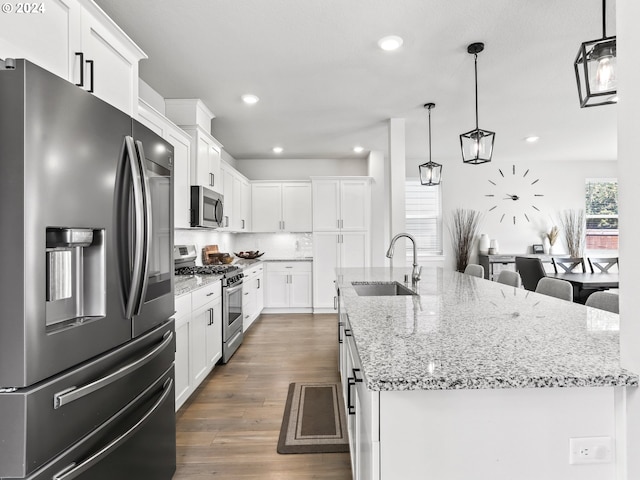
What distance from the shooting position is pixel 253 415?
7.95 feet

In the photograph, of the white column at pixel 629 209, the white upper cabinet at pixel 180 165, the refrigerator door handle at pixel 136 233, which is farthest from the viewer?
the white upper cabinet at pixel 180 165

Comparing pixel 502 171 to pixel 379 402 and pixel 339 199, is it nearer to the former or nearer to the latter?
pixel 339 199

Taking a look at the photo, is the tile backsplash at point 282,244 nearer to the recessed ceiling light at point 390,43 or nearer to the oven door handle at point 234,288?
the oven door handle at point 234,288

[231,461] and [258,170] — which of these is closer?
[231,461]

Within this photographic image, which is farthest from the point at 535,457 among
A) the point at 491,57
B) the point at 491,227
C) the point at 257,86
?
the point at 491,227

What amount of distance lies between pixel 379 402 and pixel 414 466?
0.57 ft

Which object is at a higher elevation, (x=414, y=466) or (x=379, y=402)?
(x=379, y=402)

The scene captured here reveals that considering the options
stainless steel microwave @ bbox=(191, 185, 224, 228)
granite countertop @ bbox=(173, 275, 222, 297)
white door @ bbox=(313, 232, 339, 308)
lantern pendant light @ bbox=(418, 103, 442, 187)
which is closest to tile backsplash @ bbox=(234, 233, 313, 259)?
white door @ bbox=(313, 232, 339, 308)

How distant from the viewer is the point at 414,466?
0.85 metres

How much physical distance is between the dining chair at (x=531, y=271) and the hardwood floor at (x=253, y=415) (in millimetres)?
2421

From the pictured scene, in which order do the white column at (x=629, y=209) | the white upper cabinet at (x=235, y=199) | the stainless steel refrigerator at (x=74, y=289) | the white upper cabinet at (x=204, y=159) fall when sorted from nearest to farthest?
the white column at (x=629, y=209), the stainless steel refrigerator at (x=74, y=289), the white upper cabinet at (x=204, y=159), the white upper cabinet at (x=235, y=199)

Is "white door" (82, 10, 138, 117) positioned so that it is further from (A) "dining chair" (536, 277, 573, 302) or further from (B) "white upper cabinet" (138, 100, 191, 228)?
(A) "dining chair" (536, 277, 573, 302)

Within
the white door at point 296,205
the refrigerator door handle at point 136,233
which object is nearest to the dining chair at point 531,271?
the white door at point 296,205

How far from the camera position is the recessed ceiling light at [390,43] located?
2.56 meters
